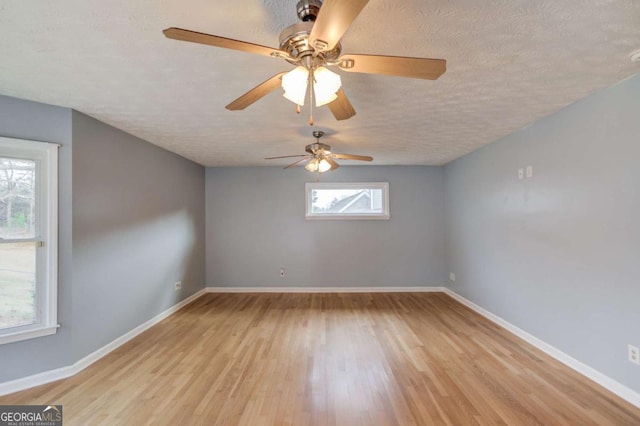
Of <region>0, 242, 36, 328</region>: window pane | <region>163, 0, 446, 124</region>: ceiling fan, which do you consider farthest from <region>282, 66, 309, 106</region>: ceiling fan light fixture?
<region>0, 242, 36, 328</region>: window pane

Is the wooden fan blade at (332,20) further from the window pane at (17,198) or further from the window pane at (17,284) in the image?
the window pane at (17,284)

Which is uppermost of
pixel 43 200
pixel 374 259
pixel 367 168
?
pixel 367 168

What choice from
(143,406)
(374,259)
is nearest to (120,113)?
(143,406)

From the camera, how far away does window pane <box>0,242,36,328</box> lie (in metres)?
2.23

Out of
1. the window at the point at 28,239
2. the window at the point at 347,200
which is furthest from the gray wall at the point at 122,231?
the window at the point at 347,200

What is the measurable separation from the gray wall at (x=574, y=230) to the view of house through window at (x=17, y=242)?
15.1 ft

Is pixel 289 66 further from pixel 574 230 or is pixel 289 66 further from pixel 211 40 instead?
pixel 574 230


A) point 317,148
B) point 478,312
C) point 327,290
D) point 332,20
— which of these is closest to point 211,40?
point 332,20

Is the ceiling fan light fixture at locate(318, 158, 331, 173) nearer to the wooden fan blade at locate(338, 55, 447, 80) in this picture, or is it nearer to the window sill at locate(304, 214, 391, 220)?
the window sill at locate(304, 214, 391, 220)

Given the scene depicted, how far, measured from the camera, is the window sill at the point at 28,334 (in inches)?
86.3

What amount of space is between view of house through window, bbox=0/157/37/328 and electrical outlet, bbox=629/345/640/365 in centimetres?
461

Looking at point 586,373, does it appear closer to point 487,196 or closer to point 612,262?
point 612,262

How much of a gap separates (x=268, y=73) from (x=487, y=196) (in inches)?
131

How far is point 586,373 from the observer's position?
7.73ft
